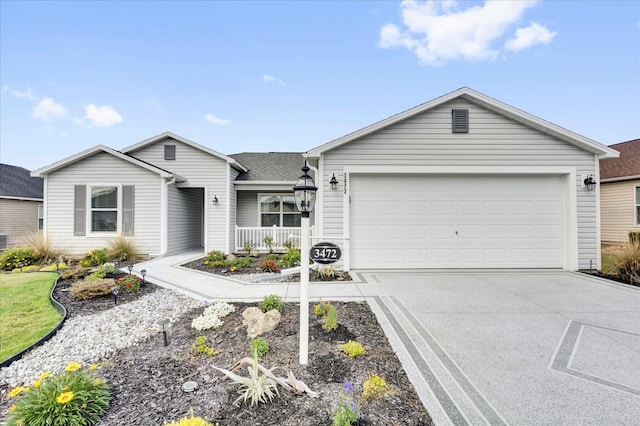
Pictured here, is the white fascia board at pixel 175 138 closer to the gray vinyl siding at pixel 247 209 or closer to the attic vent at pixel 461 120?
the gray vinyl siding at pixel 247 209

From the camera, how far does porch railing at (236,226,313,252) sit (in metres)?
10.6

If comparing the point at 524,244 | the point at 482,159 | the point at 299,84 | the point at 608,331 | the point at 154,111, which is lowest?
the point at 608,331

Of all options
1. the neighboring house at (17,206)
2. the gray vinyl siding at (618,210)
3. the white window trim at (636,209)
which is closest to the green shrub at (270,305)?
the neighboring house at (17,206)

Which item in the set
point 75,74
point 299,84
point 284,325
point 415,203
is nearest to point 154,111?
point 75,74

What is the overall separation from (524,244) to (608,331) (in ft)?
13.6

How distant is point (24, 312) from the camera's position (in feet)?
14.8

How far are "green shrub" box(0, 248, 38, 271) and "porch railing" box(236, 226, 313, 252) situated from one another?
609 centimetres

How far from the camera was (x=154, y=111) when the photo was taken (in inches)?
540

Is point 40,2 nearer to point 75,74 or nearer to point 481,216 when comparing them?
point 75,74

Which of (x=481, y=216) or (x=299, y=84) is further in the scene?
(x=299, y=84)

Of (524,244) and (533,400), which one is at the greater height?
(524,244)

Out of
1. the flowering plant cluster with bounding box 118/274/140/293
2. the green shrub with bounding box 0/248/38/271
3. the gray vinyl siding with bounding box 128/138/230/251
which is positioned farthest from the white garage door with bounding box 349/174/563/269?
the green shrub with bounding box 0/248/38/271

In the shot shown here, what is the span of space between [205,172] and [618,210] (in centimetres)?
1762

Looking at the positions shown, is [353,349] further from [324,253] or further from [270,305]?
[270,305]
